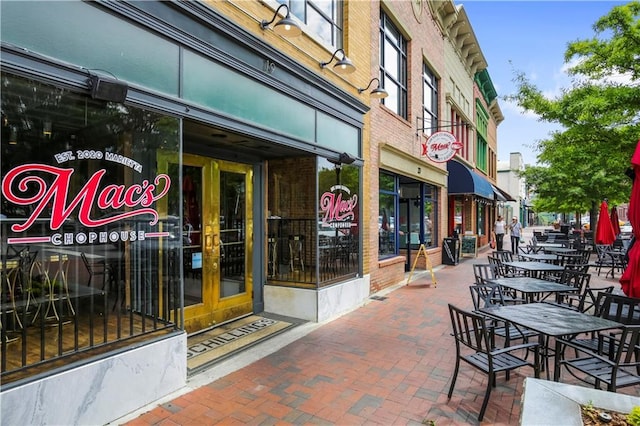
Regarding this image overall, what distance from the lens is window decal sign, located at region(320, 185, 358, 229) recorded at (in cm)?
696

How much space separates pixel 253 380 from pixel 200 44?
3.78 m

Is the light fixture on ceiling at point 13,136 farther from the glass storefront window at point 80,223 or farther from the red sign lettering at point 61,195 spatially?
the red sign lettering at point 61,195

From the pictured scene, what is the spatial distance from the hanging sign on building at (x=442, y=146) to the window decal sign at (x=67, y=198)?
8.46 meters

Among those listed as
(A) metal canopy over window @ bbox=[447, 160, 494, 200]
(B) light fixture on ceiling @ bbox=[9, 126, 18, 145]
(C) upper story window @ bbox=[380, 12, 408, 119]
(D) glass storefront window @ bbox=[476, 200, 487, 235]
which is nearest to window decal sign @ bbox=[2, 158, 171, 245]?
(B) light fixture on ceiling @ bbox=[9, 126, 18, 145]

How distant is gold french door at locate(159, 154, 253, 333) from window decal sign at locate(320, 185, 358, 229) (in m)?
1.34

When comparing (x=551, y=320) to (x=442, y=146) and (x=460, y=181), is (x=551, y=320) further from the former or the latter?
(x=460, y=181)

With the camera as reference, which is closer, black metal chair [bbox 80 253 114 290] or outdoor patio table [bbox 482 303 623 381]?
outdoor patio table [bbox 482 303 623 381]

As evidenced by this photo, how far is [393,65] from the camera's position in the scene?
404 inches

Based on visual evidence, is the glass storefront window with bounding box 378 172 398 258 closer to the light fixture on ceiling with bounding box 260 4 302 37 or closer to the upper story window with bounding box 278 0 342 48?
the upper story window with bounding box 278 0 342 48

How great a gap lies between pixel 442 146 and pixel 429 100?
10.1 feet

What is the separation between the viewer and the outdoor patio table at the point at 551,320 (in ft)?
11.7

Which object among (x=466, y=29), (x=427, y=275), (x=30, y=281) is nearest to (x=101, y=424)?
(x=30, y=281)

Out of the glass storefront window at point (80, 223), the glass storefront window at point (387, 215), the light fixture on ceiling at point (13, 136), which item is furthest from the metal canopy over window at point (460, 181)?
the light fixture on ceiling at point (13, 136)

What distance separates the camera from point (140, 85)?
12.1 feet
